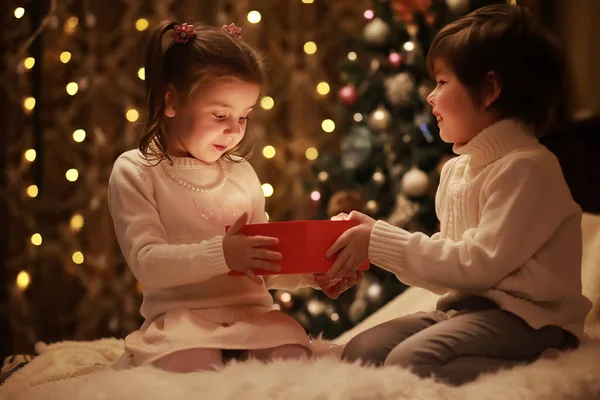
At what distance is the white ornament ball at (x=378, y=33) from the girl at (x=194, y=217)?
4.10ft

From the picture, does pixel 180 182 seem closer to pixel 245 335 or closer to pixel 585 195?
pixel 245 335

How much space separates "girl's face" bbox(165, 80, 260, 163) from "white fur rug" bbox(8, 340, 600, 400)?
49 centimetres

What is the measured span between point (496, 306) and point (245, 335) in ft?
1.51

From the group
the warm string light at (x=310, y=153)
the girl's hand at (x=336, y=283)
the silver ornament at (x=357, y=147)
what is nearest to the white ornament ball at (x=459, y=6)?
the silver ornament at (x=357, y=147)

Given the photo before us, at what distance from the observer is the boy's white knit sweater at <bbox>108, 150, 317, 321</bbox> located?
1337mm

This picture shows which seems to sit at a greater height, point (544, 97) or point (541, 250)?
point (544, 97)

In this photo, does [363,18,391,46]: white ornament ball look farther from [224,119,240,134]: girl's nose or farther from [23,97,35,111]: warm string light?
[23,97,35,111]: warm string light

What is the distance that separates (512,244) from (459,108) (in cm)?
30

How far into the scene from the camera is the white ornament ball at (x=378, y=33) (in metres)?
2.70

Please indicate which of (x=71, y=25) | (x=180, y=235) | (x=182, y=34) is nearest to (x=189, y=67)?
(x=182, y=34)

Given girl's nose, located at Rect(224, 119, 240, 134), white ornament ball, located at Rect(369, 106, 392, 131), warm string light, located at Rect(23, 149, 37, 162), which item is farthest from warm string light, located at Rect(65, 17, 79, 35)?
girl's nose, located at Rect(224, 119, 240, 134)

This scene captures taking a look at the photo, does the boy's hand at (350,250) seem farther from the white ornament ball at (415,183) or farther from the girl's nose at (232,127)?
the white ornament ball at (415,183)

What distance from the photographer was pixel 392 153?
2707mm

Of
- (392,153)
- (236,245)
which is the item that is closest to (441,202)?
(236,245)
